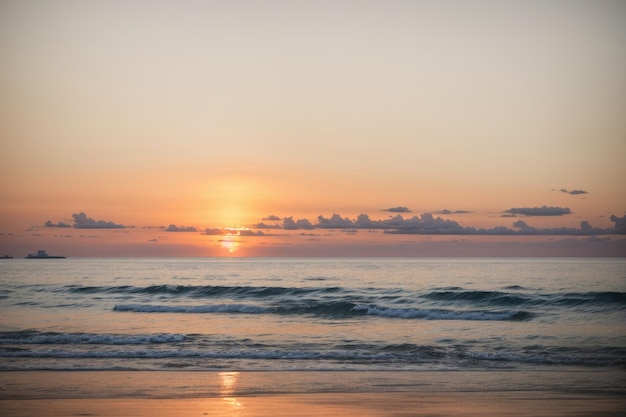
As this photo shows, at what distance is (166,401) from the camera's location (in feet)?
46.7

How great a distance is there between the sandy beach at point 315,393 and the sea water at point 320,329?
155 cm

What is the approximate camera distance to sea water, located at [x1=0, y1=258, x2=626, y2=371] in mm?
20484

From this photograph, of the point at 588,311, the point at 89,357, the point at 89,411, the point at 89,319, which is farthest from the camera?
the point at 588,311

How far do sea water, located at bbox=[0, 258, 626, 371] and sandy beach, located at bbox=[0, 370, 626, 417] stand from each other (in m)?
1.55

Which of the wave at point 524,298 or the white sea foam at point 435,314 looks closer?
the white sea foam at point 435,314

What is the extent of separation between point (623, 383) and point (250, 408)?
9618 mm

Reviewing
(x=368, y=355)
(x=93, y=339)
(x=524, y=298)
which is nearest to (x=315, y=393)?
(x=368, y=355)

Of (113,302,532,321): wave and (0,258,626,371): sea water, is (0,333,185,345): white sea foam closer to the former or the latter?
(0,258,626,371): sea water

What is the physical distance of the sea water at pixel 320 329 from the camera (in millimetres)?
20484

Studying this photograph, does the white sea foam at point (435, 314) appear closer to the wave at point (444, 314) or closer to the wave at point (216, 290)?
the wave at point (444, 314)

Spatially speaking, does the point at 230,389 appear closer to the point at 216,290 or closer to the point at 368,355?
the point at 368,355

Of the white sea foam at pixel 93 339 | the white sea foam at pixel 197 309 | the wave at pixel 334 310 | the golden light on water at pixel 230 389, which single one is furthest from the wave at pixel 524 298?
the golden light on water at pixel 230 389

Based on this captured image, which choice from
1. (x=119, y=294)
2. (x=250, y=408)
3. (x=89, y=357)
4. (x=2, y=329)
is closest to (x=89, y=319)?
(x=2, y=329)

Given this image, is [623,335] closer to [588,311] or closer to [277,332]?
[588,311]
